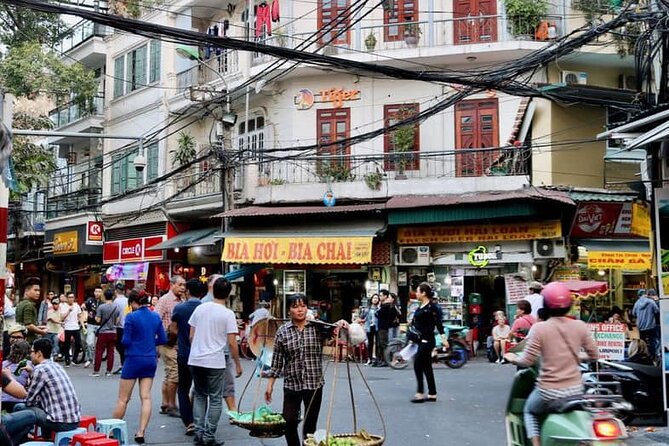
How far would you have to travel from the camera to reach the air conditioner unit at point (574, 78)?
19625mm

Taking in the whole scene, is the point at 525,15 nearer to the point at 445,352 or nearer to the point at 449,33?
the point at 449,33

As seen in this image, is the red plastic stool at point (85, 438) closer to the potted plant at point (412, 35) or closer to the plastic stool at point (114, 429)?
the plastic stool at point (114, 429)

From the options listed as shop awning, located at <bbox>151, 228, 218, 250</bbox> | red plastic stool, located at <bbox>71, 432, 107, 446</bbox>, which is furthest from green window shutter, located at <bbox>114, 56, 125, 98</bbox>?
red plastic stool, located at <bbox>71, 432, 107, 446</bbox>

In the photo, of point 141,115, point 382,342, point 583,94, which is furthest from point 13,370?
point 141,115

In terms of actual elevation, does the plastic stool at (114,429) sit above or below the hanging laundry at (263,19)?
below

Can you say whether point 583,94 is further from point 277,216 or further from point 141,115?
point 141,115

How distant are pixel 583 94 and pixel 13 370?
14939 mm

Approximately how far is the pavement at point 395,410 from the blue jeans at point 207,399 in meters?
0.29

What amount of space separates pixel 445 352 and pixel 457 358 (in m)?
0.30

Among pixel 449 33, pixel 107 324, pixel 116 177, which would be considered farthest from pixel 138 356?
pixel 116 177

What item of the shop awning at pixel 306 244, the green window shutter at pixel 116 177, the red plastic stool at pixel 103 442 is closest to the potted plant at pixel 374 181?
the shop awning at pixel 306 244

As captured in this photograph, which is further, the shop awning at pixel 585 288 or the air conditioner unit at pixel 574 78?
the air conditioner unit at pixel 574 78

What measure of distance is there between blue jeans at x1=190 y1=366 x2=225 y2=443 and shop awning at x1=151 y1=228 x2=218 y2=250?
1383cm

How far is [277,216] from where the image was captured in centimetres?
2078
